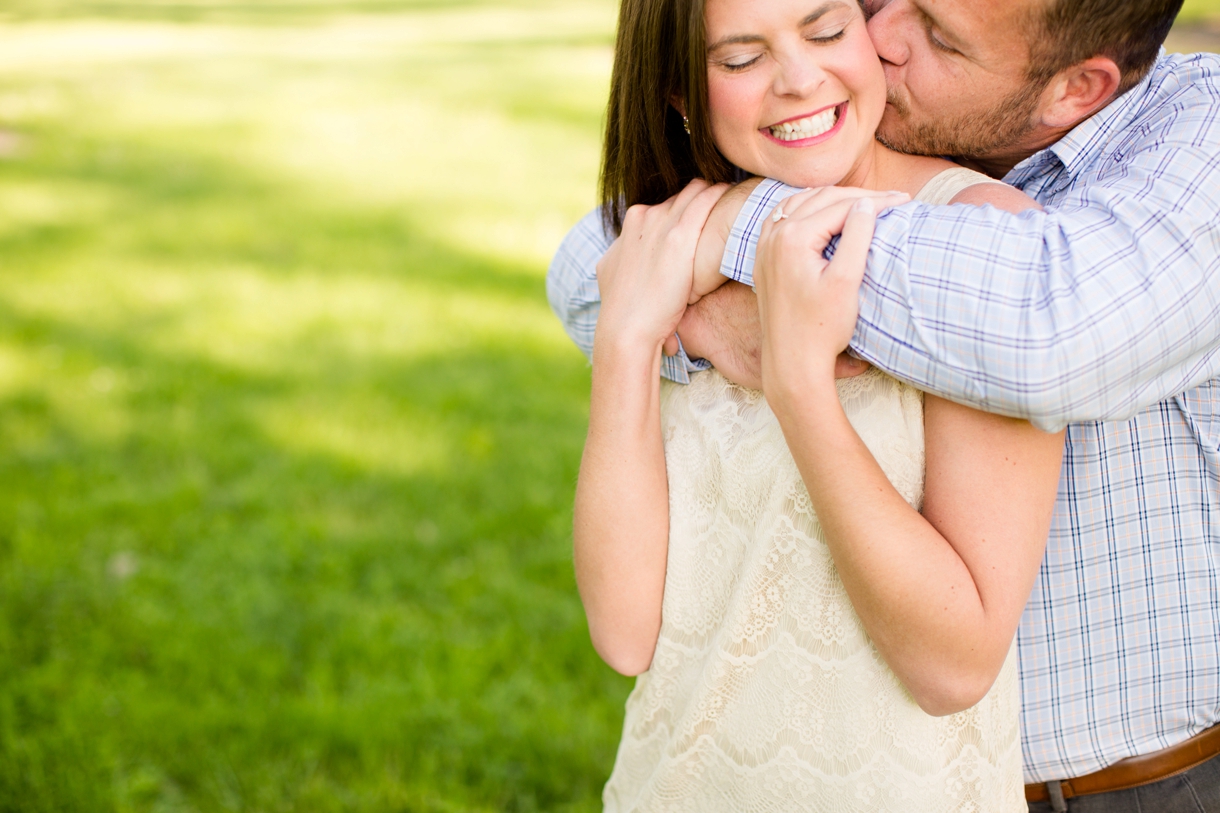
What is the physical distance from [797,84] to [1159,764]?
1241mm

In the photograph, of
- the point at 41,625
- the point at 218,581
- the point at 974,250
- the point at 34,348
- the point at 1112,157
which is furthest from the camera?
the point at 34,348

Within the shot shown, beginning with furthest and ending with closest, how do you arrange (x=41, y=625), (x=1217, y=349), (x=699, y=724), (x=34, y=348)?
(x=34, y=348), (x=41, y=625), (x=699, y=724), (x=1217, y=349)

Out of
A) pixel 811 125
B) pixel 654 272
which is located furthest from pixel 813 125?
pixel 654 272

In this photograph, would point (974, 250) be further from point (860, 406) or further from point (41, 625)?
point (41, 625)

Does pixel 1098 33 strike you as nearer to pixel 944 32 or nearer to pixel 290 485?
pixel 944 32

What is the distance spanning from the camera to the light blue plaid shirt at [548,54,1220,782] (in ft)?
A: 4.50

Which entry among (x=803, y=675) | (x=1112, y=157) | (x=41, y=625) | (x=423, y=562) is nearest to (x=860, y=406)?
(x=803, y=675)

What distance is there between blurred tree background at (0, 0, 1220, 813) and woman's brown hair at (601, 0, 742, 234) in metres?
2.00

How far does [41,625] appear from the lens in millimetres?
3955

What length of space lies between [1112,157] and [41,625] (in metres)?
3.80

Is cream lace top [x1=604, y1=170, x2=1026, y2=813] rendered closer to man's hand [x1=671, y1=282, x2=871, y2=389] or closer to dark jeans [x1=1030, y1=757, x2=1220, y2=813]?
man's hand [x1=671, y1=282, x2=871, y2=389]

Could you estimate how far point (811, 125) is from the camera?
6.03ft

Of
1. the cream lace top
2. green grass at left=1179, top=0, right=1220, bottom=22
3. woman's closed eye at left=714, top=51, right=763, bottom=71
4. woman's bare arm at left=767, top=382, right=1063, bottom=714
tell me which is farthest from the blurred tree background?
green grass at left=1179, top=0, right=1220, bottom=22

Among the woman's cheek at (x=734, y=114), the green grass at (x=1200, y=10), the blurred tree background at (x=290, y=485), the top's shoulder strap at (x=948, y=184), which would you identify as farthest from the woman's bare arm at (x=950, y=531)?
the green grass at (x=1200, y=10)
